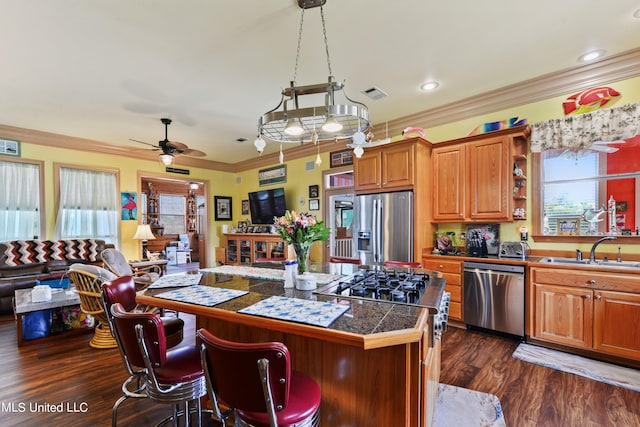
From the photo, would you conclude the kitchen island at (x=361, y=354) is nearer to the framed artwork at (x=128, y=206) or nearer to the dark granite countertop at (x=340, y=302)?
the dark granite countertop at (x=340, y=302)

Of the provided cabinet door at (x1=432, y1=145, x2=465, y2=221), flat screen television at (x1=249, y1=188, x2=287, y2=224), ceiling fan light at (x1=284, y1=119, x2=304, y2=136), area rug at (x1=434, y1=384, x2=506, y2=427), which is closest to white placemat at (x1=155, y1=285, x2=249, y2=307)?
ceiling fan light at (x1=284, y1=119, x2=304, y2=136)

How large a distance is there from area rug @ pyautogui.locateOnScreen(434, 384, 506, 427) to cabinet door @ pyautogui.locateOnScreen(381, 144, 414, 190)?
7.61 feet

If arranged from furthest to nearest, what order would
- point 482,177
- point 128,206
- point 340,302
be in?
point 128,206, point 482,177, point 340,302

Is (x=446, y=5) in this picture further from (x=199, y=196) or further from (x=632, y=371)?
(x=199, y=196)

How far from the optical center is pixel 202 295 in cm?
171

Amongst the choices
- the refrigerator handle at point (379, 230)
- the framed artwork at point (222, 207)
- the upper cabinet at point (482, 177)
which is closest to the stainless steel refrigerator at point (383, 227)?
the refrigerator handle at point (379, 230)

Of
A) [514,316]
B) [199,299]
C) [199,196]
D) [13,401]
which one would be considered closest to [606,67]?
[514,316]

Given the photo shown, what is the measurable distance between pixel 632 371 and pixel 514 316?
2.99 feet

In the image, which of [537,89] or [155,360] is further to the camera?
[537,89]

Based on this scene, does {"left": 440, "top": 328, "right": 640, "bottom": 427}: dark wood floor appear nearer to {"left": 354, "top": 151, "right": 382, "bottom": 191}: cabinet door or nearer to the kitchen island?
the kitchen island

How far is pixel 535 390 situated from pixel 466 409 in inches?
27.2

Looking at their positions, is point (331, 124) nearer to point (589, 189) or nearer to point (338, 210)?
point (589, 189)

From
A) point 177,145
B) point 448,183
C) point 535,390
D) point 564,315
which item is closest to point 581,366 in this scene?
point 564,315

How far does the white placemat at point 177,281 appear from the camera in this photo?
1.97 metres
